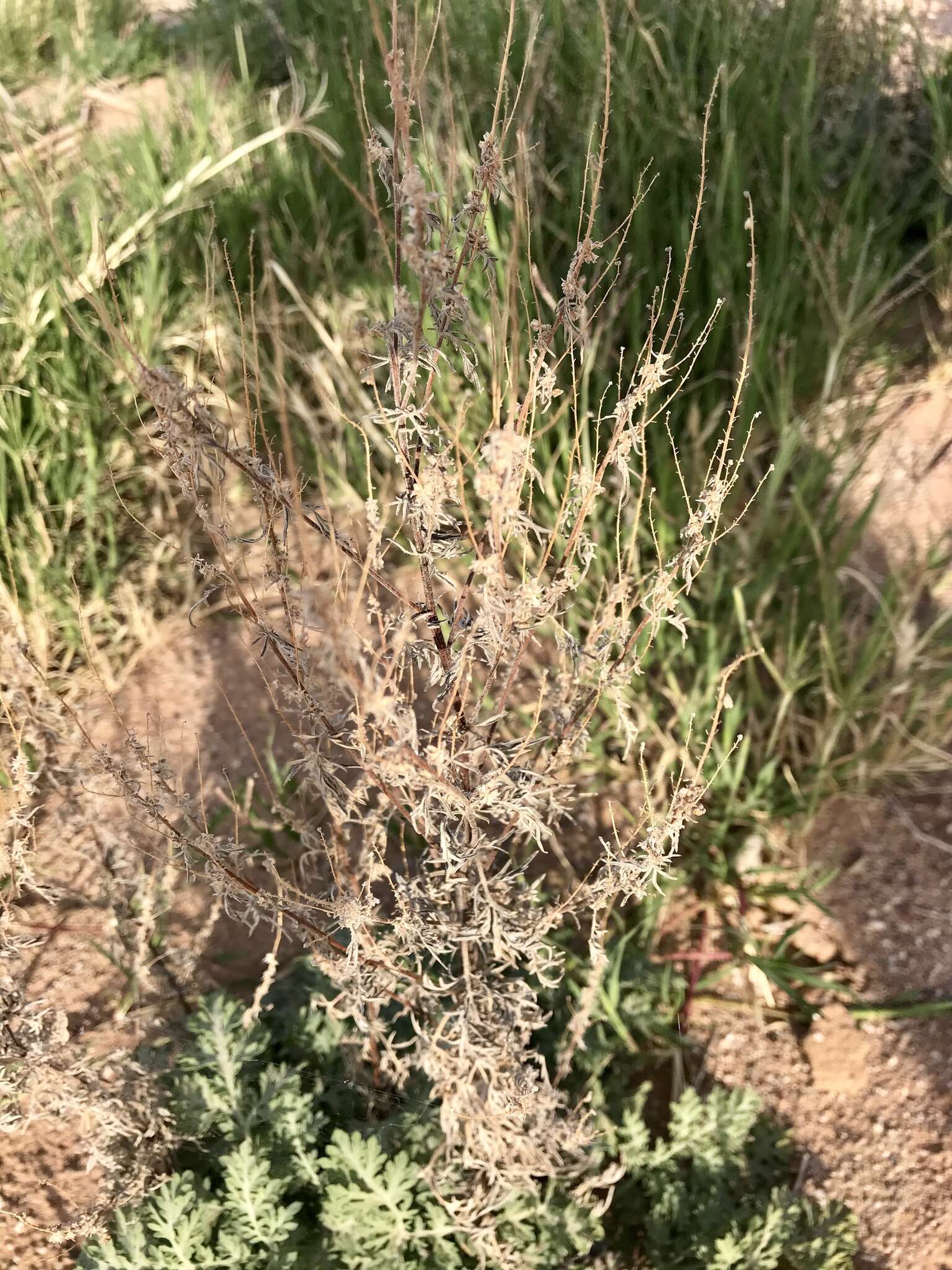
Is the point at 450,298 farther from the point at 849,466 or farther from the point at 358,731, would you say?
the point at 849,466

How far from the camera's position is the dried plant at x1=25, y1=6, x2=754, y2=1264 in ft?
2.89

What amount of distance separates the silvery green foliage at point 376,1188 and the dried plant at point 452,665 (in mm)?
58

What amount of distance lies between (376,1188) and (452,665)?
0.78m

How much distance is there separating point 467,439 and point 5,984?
1.50 m

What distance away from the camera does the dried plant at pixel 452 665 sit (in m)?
0.88

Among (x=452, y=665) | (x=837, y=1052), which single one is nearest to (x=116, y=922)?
(x=452, y=665)

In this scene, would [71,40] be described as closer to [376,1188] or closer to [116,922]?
[116,922]

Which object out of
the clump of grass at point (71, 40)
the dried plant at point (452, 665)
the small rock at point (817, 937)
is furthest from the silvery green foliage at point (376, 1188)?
the clump of grass at point (71, 40)

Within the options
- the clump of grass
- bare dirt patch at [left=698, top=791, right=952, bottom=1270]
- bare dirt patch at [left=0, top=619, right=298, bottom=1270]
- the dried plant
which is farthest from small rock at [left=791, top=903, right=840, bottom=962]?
the clump of grass

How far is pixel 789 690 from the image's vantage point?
6.06 feet

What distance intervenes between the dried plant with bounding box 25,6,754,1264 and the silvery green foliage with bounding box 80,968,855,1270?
0.06 m

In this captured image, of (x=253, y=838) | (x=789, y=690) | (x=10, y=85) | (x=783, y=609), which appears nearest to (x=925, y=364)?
(x=783, y=609)

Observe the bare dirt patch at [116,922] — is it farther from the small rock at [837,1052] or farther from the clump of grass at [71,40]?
the clump of grass at [71,40]

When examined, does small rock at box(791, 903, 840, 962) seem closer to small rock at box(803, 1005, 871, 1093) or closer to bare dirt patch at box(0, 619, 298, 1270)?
small rock at box(803, 1005, 871, 1093)
